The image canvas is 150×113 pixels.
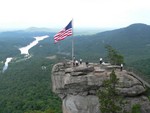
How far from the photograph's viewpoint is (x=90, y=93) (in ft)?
124

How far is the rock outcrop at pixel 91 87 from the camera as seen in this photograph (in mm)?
→ 36625

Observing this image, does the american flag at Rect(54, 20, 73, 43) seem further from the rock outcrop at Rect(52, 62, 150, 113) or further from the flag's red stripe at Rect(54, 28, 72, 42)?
the rock outcrop at Rect(52, 62, 150, 113)

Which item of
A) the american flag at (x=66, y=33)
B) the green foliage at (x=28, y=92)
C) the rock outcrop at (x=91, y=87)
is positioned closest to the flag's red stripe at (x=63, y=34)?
the american flag at (x=66, y=33)

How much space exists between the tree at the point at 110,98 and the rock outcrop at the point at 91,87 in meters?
1.82

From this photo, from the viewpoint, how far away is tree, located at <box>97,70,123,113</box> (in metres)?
34.0

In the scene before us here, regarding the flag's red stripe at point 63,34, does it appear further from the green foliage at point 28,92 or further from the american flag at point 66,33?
the green foliage at point 28,92

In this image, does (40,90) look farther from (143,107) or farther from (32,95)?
(143,107)

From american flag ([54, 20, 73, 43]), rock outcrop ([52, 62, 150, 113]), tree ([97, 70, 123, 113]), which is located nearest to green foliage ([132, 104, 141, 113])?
rock outcrop ([52, 62, 150, 113])

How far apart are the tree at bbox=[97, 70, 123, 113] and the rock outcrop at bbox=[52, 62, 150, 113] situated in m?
1.82

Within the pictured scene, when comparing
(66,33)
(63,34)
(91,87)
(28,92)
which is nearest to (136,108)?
(91,87)

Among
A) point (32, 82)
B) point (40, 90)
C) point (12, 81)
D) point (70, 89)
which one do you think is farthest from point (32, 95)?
point (70, 89)

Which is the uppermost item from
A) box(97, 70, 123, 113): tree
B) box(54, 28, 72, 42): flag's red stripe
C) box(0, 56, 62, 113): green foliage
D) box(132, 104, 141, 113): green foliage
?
box(54, 28, 72, 42): flag's red stripe

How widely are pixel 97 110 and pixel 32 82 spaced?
3211 inches

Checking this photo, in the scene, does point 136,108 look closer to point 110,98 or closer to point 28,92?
point 110,98
